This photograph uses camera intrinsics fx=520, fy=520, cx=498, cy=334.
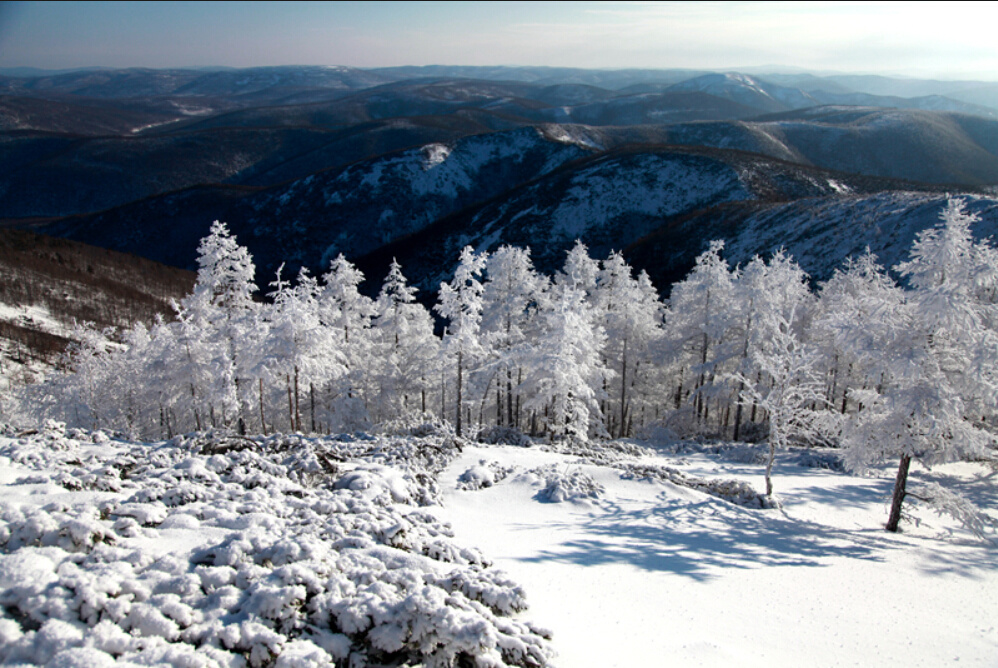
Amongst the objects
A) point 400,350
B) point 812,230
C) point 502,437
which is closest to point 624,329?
point 502,437

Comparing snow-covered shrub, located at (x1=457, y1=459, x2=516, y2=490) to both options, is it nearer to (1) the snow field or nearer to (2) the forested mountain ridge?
(1) the snow field

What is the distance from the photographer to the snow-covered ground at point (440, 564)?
23.7 feet

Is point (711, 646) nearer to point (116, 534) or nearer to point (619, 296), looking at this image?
point (116, 534)

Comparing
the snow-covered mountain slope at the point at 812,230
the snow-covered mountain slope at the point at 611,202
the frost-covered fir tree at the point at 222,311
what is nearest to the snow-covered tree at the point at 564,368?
the frost-covered fir tree at the point at 222,311

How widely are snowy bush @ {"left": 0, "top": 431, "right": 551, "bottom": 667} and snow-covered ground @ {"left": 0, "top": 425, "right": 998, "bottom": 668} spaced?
0.03 meters

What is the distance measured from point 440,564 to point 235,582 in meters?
3.43

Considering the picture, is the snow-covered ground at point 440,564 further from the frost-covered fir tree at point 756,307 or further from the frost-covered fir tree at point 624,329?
the frost-covered fir tree at point 624,329

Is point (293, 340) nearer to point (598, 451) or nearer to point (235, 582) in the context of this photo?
point (598, 451)

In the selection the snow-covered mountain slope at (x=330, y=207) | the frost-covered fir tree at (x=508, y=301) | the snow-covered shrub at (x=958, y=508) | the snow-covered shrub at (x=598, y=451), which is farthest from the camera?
the snow-covered mountain slope at (x=330, y=207)

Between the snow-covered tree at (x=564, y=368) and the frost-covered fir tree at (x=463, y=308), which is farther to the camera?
the frost-covered fir tree at (x=463, y=308)

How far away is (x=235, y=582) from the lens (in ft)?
26.9

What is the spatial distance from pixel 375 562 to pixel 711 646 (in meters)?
6.02

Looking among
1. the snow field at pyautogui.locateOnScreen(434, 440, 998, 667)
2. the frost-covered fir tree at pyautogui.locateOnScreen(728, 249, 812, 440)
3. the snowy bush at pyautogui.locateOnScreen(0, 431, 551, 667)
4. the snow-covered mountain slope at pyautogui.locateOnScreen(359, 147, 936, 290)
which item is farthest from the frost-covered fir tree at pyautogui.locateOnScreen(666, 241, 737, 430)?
the snow-covered mountain slope at pyautogui.locateOnScreen(359, 147, 936, 290)

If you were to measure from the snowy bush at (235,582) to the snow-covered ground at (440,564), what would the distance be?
0.03 metres
